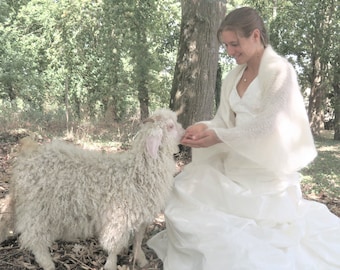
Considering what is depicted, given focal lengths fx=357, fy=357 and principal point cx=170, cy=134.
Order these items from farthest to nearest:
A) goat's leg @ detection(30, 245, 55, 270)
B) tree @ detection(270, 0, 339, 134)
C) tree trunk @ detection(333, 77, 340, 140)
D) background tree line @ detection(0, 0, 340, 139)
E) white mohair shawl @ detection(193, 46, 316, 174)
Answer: tree trunk @ detection(333, 77, 340, 140) < tree @ detection(270, 0, 339, 134) < background tree line @ detection(0, 0, 340, 139) < goat's leg @ detection(30, 245, 55, 270) < white mohair shawl @ detection(193, 46, 316, 174)

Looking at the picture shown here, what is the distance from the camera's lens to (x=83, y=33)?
1099 centimetres

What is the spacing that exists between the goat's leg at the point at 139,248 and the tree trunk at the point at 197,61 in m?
2.56

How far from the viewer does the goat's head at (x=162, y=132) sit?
8.65 ft

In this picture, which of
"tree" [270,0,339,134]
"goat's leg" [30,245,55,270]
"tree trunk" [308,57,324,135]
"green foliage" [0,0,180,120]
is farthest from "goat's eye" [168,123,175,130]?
"tree trunk" [308,57,324,135]

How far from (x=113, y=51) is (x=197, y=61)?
20.2 ft

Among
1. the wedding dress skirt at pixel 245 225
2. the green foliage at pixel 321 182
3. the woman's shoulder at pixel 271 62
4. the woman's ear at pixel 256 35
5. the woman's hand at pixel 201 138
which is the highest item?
the woman's ear at pixel 256 35

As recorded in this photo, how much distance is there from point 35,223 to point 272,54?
217 cm

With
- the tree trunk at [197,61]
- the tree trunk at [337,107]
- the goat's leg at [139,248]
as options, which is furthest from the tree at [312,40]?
the goat's leg at [139,248]

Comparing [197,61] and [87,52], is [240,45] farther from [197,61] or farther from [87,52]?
[87,52]

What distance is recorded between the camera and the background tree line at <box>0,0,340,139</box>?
10031 mm

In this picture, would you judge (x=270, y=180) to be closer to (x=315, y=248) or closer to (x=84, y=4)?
(x=315, y=248)

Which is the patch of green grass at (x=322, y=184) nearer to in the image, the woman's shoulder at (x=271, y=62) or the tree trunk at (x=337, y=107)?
the woman's shoulder at (x=271, y=62)

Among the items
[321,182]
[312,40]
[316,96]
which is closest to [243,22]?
[321,182]

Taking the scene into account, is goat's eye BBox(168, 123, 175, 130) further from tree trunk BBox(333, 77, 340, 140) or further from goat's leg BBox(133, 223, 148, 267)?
tree trunk BBox(333, 77, 340, 140)
